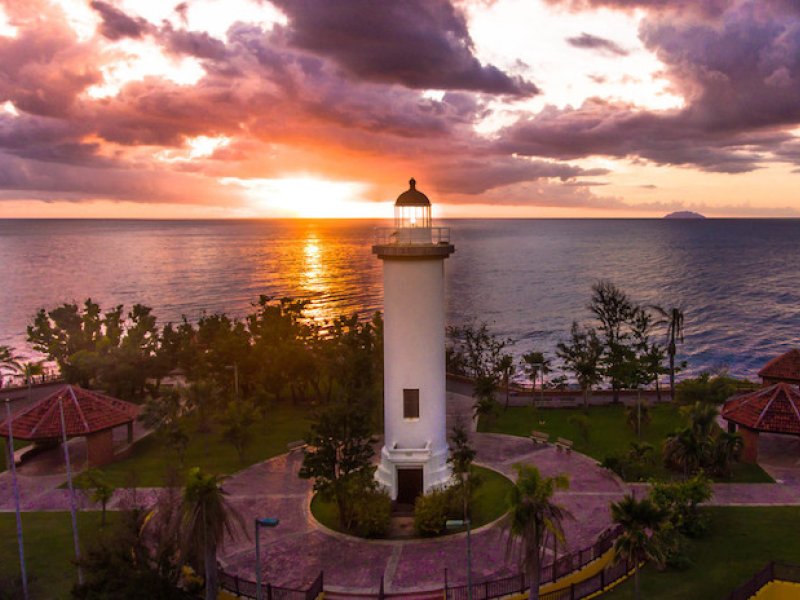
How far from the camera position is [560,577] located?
20.2 meters

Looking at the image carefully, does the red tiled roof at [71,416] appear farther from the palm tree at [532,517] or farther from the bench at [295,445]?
the palm tree at [532,517]

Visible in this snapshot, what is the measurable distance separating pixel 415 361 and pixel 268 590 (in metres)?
11.3

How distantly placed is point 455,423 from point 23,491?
24.4 meters

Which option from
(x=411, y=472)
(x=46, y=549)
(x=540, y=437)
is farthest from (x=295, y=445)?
(x=540, y=437)

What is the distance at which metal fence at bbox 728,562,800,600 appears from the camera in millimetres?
18688

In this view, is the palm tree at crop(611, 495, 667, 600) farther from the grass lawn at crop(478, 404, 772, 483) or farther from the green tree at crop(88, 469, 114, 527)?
the green tree at crop(88, 469, 114, 527)

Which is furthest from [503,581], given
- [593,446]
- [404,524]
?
[593,446]

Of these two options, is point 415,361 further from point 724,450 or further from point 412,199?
point 724,450

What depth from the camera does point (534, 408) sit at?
4325 cm

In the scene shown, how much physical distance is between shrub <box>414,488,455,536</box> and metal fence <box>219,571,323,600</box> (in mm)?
5482

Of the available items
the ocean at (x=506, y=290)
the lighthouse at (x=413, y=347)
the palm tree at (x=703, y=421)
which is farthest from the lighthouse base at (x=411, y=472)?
the ocean at (x=506, y=290)

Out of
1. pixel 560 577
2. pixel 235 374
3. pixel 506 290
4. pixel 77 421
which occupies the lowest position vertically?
pixel 506 290

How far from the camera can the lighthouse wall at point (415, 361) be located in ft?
86.6

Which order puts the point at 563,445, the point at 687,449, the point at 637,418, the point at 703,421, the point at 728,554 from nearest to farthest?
the point at 728,554 → the point at 687,449 → the point at 703,421 → the point at 563,445 → the point at 637,418
